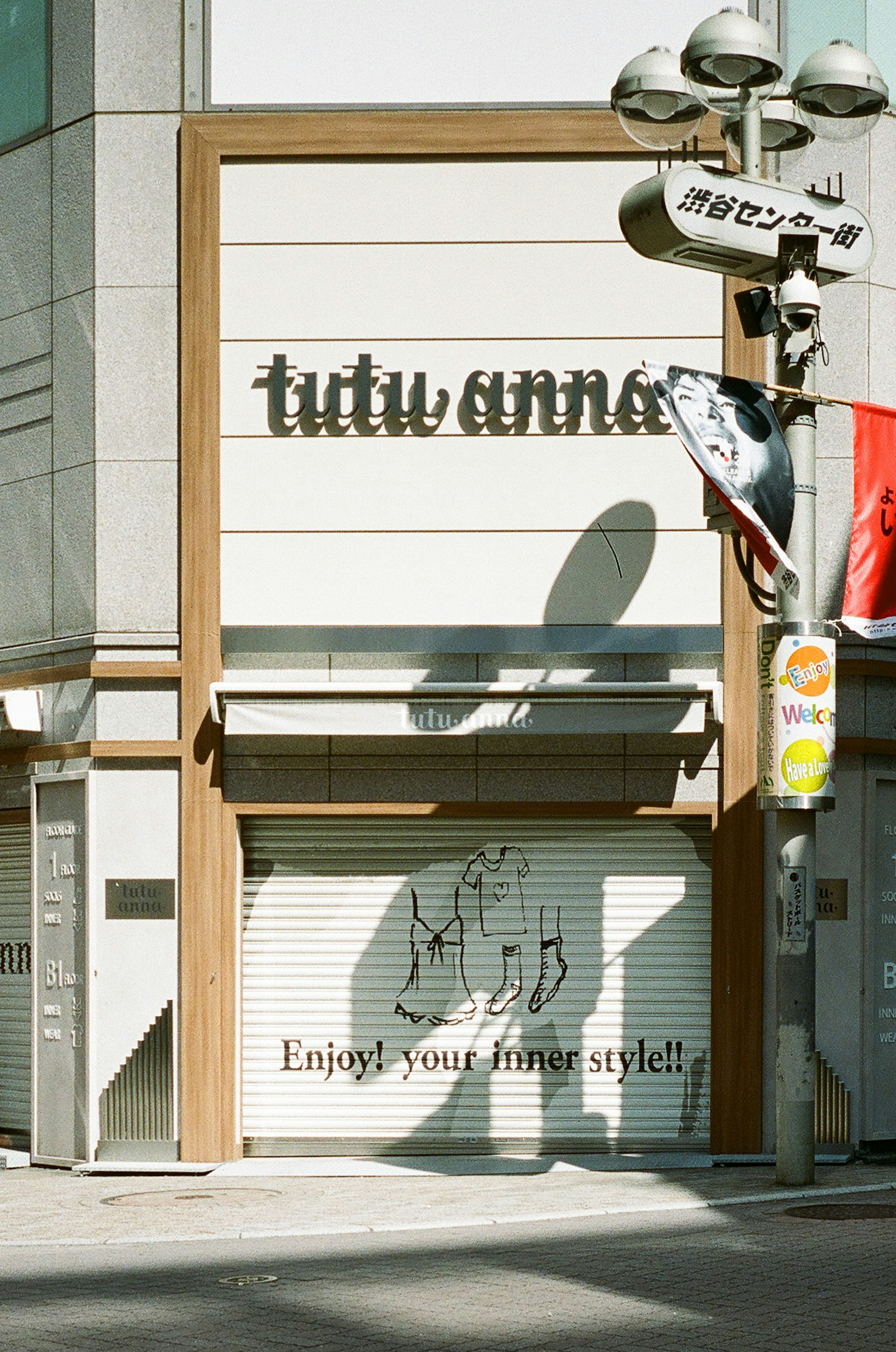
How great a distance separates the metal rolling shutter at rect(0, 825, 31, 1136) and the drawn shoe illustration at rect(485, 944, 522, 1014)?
397cm

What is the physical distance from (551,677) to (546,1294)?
6.23 metres

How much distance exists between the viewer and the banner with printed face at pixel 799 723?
11719mm

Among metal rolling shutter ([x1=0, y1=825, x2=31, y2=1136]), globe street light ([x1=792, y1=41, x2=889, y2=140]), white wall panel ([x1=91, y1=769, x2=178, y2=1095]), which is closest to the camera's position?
globe street light ([x1=792, y1=41, x2=889, y2=140])

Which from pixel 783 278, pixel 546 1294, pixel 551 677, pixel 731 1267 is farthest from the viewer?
pixel 551 677

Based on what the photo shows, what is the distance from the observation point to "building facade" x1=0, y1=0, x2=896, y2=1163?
13.6m

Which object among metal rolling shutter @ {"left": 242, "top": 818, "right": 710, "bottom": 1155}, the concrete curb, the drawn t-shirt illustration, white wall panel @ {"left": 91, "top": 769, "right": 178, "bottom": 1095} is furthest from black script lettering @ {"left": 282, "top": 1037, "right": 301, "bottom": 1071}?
the concrete curb

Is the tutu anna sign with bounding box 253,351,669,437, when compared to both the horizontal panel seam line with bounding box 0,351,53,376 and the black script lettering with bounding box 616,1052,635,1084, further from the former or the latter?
the black script lettering with bounding box 616,1052,635,1084

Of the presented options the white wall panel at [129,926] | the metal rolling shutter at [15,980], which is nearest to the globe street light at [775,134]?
the white wall panel at [129,926]

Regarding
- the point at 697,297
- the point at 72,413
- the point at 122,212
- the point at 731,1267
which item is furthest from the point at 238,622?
the point at 731,1267

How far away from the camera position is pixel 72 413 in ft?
46.9

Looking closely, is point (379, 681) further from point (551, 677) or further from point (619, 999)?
point (619, 999)

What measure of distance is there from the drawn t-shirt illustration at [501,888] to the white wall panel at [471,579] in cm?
184

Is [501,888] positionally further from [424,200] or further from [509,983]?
[424,200]

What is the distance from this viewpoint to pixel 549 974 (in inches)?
545
